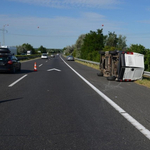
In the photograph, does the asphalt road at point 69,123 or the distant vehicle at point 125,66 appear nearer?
the asphalt road at point 69,123

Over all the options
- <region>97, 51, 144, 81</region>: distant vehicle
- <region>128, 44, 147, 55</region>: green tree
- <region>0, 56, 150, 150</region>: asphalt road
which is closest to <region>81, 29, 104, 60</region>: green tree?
<region>128, 44, 147, 55</region>: green tree

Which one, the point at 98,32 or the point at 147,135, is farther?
the point at 98,32

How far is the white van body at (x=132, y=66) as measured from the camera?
14.2 metres

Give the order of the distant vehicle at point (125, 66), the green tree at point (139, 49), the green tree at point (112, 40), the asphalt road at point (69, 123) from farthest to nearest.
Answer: the green tree at point (112, 40), the green tree at point (139, 49), the distant vehicle at point (125, 66), the asphalt road at point (69, 123)

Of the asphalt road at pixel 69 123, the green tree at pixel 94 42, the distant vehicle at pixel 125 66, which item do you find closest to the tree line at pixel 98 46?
the green tree at pixel 94 42

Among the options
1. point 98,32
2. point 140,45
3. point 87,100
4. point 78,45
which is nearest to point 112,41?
point 78,45

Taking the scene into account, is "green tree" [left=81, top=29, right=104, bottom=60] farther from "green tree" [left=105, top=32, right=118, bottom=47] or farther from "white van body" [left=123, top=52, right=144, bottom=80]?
"white van body" [left=123, top=52, right=144, bottom=80]

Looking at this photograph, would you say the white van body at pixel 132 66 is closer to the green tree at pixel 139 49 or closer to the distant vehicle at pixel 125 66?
the distant vehicle at pixel 125 66

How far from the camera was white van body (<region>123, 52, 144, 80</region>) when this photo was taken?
1416 centimetres

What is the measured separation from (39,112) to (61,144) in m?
2.43

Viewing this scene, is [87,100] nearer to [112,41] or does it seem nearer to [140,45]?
[140,45]

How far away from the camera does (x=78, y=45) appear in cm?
9450

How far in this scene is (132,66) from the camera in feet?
46.6

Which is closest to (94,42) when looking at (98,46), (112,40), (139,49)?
(98,46)
